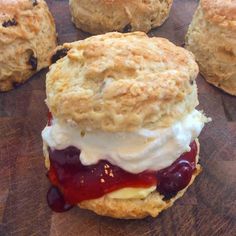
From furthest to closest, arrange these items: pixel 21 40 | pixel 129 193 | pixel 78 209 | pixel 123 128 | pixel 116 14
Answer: pixel 116 14, pixel 21 40, pixel 78 209, pixel 129 193, pixel 123 128

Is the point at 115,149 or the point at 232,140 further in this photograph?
the point at 232,140

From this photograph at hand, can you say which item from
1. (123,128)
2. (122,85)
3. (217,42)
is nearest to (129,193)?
(123,128)

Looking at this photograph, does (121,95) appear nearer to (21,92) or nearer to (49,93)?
(49,93)

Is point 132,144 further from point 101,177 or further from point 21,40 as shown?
point 21,40

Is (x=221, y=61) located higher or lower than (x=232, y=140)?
higher

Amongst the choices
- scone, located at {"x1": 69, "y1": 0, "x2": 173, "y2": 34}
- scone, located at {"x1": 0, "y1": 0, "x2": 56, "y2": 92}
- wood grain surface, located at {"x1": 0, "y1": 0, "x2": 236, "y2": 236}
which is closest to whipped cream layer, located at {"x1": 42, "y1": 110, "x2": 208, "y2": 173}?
wood grain surface, located at {"x1": 0, "y1": 0, "x2": 236, "y2": 236}

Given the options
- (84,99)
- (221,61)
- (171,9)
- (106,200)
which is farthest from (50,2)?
(106,200)

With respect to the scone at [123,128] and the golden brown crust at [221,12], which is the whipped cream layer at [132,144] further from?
the golden brown crust at [221,12]
